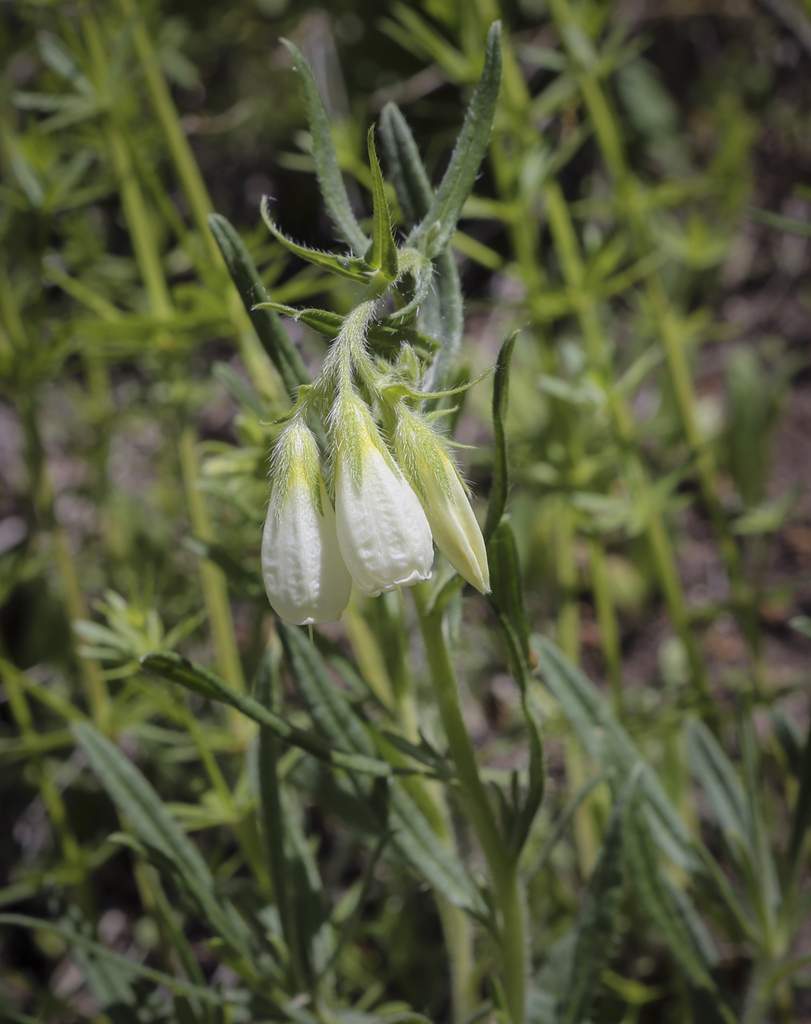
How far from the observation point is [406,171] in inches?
47.9

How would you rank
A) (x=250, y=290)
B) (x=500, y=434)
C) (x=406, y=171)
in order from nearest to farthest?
(x=500, y=434)
(x=250, y=290)
(x=406, y=171)

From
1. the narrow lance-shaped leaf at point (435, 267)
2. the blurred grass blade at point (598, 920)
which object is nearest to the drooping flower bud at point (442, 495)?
the narrow lance-shaped leaf at point (435, 267)

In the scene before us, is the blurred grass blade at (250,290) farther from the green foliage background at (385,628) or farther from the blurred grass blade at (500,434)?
the blurred grass blade at (500,434)

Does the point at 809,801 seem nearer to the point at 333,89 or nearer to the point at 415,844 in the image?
the point at 415,844

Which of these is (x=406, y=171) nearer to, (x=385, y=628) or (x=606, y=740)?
(x=385, y=628)

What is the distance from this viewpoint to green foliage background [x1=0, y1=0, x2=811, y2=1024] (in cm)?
133

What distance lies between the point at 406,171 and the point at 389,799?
2.99ft

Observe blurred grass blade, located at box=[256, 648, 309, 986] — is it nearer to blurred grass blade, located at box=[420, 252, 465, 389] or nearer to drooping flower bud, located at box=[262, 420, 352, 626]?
drooping flower bud, located at box=[262, 420, 352, 626]

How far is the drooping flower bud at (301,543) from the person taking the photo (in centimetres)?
90

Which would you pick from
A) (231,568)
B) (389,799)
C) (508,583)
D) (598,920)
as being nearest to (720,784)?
(598,920)

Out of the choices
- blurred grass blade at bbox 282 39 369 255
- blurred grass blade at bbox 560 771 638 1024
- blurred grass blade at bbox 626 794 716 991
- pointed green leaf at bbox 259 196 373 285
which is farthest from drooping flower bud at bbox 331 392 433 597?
blurred grass blade at bbox 626 794 716 991

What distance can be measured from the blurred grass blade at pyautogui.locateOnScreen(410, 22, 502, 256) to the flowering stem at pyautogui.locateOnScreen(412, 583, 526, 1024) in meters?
0.42

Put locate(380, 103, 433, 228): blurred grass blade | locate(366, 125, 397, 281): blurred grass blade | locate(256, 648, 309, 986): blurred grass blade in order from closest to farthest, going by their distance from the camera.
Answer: locate(366, 125, 397, 281): blurred grass blade
locate(380, 103, 433, 228): blurred grass blade
locate(256, 648, 309, 986): blurred grass blade

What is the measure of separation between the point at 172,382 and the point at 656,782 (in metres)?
1.32
